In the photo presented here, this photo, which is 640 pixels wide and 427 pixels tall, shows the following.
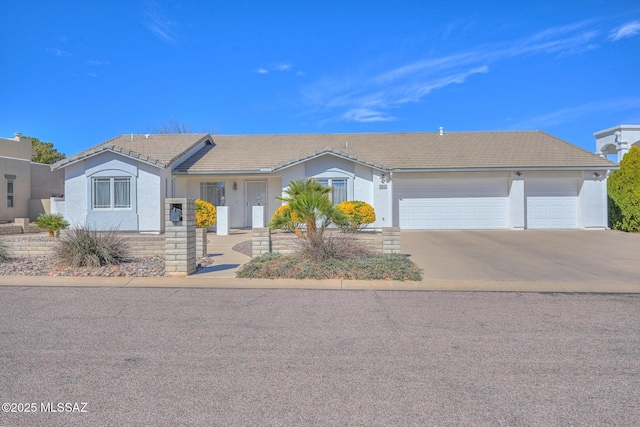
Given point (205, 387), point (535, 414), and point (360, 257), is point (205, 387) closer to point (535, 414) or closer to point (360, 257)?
point (535, 414)

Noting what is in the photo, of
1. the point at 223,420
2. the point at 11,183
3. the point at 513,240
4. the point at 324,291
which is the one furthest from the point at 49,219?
the point at 513,240

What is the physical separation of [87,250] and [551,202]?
784 inches

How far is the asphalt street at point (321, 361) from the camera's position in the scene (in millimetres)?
3504

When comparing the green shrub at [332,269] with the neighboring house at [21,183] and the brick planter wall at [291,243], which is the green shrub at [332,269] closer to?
the brick planter wall at [291,243]

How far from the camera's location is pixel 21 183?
26.1m

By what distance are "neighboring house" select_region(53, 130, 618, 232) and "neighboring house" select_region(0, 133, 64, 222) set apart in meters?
7.54

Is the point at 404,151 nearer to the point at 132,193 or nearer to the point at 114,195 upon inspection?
the point at 132,193

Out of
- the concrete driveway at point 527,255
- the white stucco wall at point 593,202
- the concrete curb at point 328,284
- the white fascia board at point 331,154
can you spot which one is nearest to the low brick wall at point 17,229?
the white fascia board at point 331,154

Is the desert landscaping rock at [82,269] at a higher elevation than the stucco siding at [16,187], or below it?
below

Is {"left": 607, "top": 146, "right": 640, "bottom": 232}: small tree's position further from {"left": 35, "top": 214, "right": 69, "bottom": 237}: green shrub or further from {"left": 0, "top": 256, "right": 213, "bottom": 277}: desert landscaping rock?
{"left": 35, "top": 214, "right": 69, "bottom": 237}: green shrub

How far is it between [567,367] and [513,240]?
13.0 m

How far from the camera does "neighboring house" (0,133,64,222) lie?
81.6ft

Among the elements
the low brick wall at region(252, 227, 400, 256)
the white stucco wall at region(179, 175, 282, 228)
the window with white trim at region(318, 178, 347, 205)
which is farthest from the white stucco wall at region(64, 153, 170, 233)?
the low brick wall at region(252, 227, 400, 256)

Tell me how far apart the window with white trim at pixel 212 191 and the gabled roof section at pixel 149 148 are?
193cm
